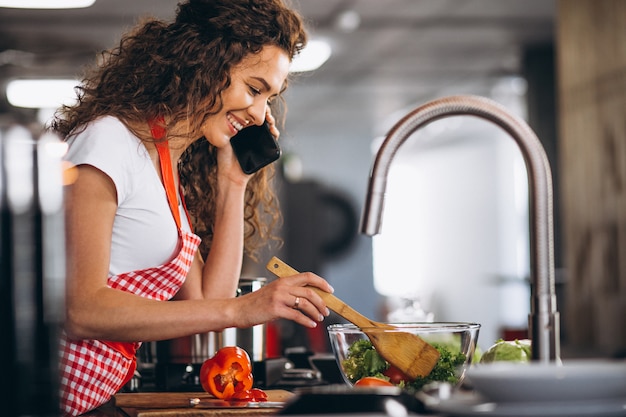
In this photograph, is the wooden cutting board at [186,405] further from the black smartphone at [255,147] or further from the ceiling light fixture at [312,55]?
the ceiling light fixture at [312,55]

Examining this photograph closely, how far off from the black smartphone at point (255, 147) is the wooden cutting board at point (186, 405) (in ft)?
2.16

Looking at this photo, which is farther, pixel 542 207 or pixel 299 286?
pixel 299 286

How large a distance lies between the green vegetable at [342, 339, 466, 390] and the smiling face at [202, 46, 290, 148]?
2.30ft

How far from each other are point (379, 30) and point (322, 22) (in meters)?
0.48

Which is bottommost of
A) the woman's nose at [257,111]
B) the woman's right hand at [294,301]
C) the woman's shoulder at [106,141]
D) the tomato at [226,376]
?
the tomato at [226,376]

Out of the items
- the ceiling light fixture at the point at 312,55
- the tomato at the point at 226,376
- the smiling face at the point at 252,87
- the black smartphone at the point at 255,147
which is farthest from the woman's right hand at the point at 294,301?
the ceiling light fixture at the point at 312,55

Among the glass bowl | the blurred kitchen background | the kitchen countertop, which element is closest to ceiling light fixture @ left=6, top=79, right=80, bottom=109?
the blurred kitchen background

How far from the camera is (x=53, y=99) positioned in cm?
705

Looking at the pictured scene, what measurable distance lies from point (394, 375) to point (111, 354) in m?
0.61

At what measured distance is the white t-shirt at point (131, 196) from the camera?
1669mm

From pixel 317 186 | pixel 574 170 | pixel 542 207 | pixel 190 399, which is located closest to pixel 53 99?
pixel 317 186

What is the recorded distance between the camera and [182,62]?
6.25ft

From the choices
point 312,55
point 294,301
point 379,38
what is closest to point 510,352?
point 294,301

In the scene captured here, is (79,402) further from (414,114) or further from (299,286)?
(414,114)
